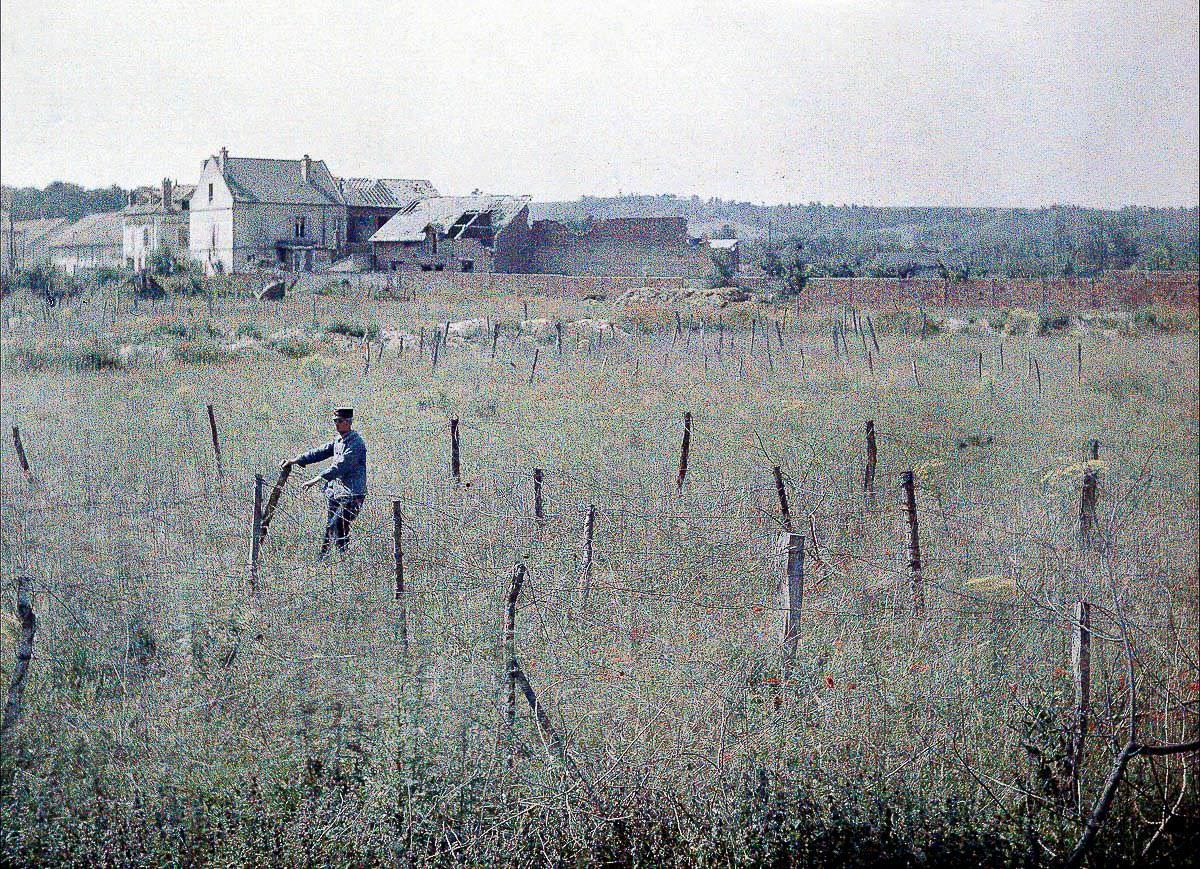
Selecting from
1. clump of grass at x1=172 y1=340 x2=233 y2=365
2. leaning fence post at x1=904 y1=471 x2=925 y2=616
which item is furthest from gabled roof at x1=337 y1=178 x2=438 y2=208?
leaning fence post at x1=904 y1=471 x2=925 y2=616

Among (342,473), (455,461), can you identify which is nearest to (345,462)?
(342,473)

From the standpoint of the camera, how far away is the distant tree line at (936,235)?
28.2ft

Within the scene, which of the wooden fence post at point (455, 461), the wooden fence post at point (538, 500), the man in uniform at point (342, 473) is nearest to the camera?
the wooden fence post at point (538, 500)

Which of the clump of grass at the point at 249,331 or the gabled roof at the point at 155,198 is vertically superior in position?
the gabled roof at the point at 155,198

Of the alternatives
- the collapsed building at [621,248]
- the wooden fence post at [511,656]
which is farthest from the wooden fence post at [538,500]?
the collapsed building at [621,248]

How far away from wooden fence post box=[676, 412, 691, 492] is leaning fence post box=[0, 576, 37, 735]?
4.13 meters

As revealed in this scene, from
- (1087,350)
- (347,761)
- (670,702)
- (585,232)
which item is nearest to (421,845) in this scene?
(347,761)

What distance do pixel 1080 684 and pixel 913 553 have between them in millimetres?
1298

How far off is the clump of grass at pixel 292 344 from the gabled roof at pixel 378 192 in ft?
3.40

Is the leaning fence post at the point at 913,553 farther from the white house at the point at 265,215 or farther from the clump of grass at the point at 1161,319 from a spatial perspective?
the clump of grass at the point at 1161,319

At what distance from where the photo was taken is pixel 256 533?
6.89 m

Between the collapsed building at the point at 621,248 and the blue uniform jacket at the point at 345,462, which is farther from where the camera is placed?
the collapsed building at the point at 621,248

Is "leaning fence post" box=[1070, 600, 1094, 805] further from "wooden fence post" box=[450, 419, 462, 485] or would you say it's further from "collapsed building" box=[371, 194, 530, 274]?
"collapsed building" box=[371, 194, 530, 274]

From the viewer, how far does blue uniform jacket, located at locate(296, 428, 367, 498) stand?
24.3ft
